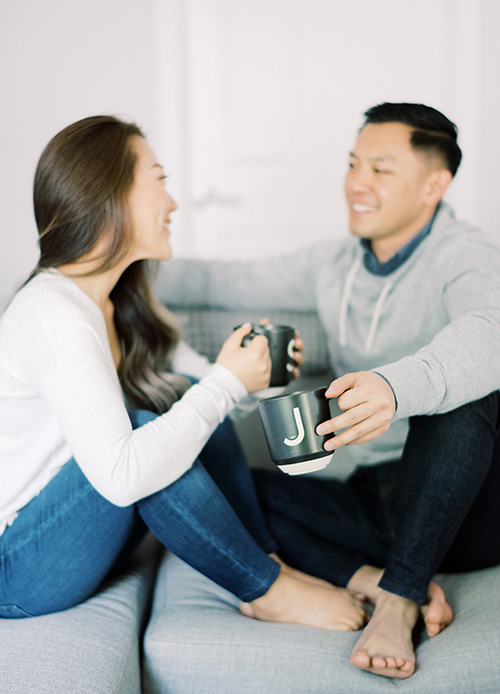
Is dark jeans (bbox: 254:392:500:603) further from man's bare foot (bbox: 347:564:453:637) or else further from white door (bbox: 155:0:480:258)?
white door (bbox: 155:0:480:258)

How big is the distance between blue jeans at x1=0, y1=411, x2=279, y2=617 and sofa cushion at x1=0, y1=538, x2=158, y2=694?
1.6 inches

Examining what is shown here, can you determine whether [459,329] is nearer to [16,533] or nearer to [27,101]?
[16,533]

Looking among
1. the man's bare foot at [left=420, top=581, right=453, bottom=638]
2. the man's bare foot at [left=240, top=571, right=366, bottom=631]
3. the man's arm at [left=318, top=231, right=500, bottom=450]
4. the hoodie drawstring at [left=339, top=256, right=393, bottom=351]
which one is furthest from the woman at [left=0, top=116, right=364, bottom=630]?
the hoodie drawstring at [left=339, top=256, right=393, bottom=351]

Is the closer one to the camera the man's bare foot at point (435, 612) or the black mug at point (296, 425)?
the black mug at point (296, 425)

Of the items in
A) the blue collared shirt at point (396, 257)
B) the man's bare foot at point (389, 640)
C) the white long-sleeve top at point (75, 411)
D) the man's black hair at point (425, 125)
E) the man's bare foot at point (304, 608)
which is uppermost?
the man's black hair at point (425, 125)

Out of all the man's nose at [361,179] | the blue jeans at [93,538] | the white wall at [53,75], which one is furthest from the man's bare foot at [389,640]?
the white wall at [53,75]

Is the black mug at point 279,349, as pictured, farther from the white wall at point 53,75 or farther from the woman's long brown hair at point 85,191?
the white wall at point 53,75

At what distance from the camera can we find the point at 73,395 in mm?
917

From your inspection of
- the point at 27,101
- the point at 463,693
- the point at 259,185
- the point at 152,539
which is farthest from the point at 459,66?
the point at 463,693

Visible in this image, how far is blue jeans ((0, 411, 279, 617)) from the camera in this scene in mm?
988

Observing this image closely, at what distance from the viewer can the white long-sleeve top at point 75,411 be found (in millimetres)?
916

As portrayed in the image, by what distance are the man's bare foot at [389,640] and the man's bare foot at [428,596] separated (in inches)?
0.9

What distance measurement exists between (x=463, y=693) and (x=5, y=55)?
2450 millimetres

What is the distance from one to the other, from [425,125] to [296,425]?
845 millimetres
